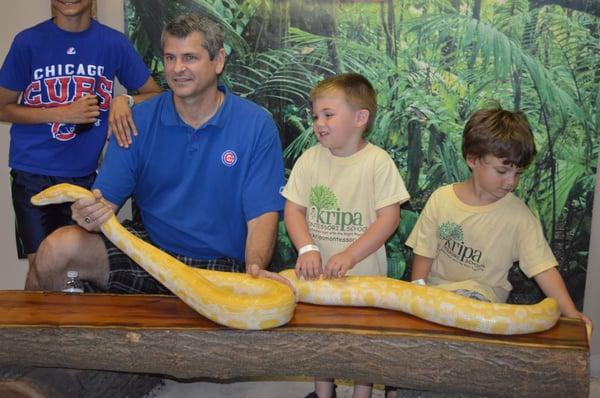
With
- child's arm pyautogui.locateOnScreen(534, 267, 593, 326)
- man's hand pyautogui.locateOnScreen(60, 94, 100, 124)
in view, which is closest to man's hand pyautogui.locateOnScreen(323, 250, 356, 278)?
child's arm pyautogui.locateOnScreen(534, 267, 593, 326)

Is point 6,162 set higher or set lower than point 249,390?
higher

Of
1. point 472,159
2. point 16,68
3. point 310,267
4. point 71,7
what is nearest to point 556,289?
point 472,159

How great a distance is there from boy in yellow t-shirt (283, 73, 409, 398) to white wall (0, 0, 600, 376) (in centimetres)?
152

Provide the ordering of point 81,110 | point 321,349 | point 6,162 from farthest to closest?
point 6,162 → point 81,110 → point 321,349

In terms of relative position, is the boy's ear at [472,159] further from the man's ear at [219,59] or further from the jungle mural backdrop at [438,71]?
the man's ear at [219,59]

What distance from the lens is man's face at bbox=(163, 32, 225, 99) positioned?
2908 millimetres

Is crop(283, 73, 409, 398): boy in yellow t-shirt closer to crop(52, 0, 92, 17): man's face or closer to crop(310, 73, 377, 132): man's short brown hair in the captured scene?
crop(310, 73, 377, 132): man's short brown hair

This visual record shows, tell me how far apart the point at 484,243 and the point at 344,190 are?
2.15ft

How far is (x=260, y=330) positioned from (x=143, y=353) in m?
0.44

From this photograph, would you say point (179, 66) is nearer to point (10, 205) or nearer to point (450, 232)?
point (450, 232)

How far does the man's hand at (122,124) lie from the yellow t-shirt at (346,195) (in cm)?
85

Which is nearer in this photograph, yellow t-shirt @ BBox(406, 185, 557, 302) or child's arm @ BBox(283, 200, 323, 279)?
child's arm @ BBox(283, 200, 323, 279)

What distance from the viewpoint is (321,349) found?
87.0 inches

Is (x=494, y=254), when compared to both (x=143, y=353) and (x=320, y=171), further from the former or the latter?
(x=143, y=353)
